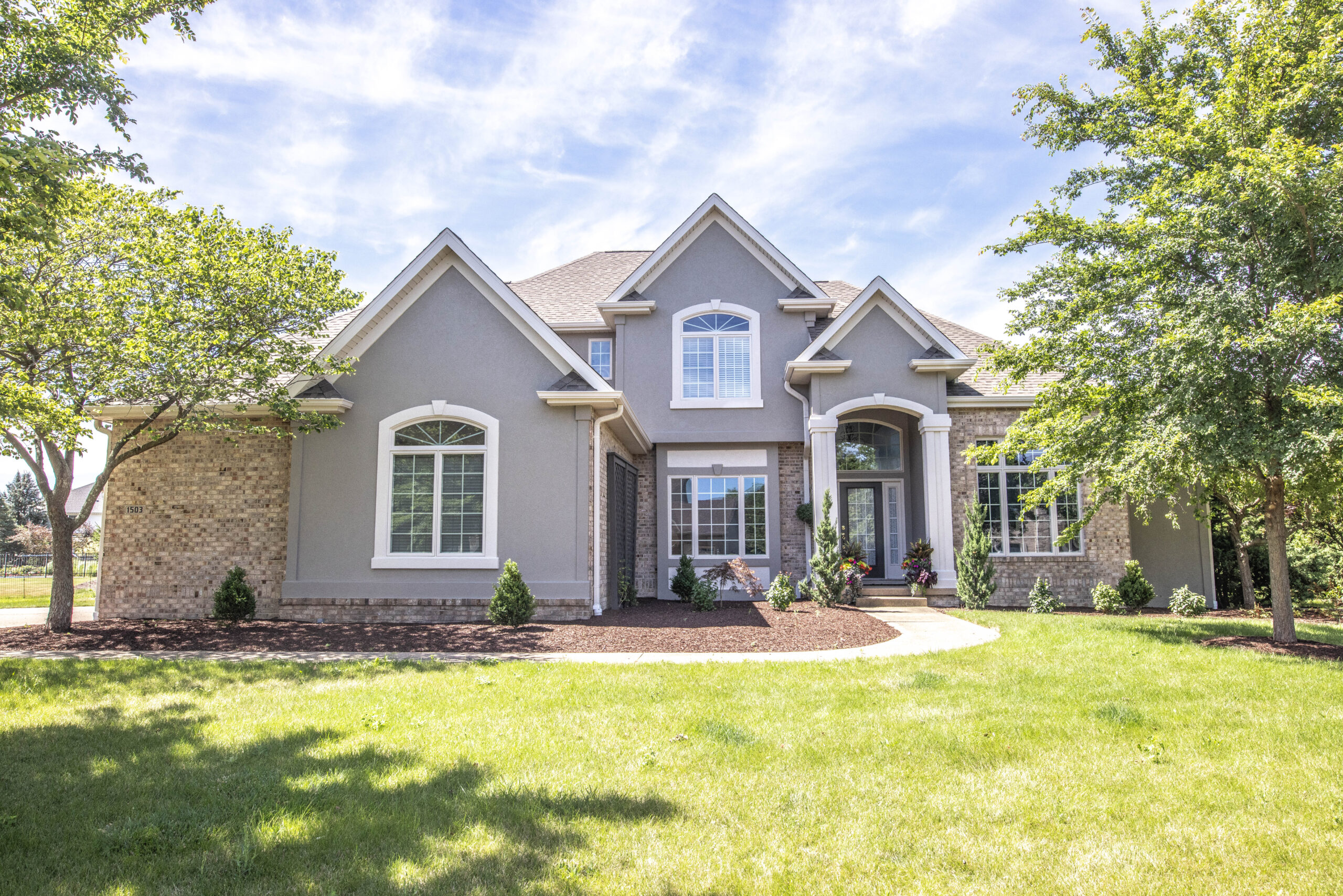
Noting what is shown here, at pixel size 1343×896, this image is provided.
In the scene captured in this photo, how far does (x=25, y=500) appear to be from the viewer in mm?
54500

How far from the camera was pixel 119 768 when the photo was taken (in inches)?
186

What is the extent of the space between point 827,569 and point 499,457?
6214 mm

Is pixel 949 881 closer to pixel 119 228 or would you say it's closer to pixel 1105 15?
pixel 1105 15

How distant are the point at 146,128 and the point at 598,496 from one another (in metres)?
8.39

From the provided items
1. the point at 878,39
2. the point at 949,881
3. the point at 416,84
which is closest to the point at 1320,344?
the point at 878,39

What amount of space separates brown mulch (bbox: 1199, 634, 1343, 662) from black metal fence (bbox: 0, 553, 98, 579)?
108 ft

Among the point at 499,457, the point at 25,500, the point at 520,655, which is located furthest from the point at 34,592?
the point at 25,500

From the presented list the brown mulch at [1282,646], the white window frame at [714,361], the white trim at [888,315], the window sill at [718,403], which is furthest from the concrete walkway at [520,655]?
the white window frame at [714,361]

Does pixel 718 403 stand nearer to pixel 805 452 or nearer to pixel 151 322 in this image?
pixel 805 452

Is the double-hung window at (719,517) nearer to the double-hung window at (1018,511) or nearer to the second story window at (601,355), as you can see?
the second story window at (601,355)

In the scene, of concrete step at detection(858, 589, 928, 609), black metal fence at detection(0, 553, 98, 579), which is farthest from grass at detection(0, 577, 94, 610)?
concrete step at detection(858, 589, 928, 609)

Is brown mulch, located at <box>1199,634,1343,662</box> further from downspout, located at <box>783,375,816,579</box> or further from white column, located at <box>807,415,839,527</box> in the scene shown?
downspout, located at <box>783,375,816,579</box>

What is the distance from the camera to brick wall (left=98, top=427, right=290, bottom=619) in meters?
12.8

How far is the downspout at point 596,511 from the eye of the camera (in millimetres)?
12578
